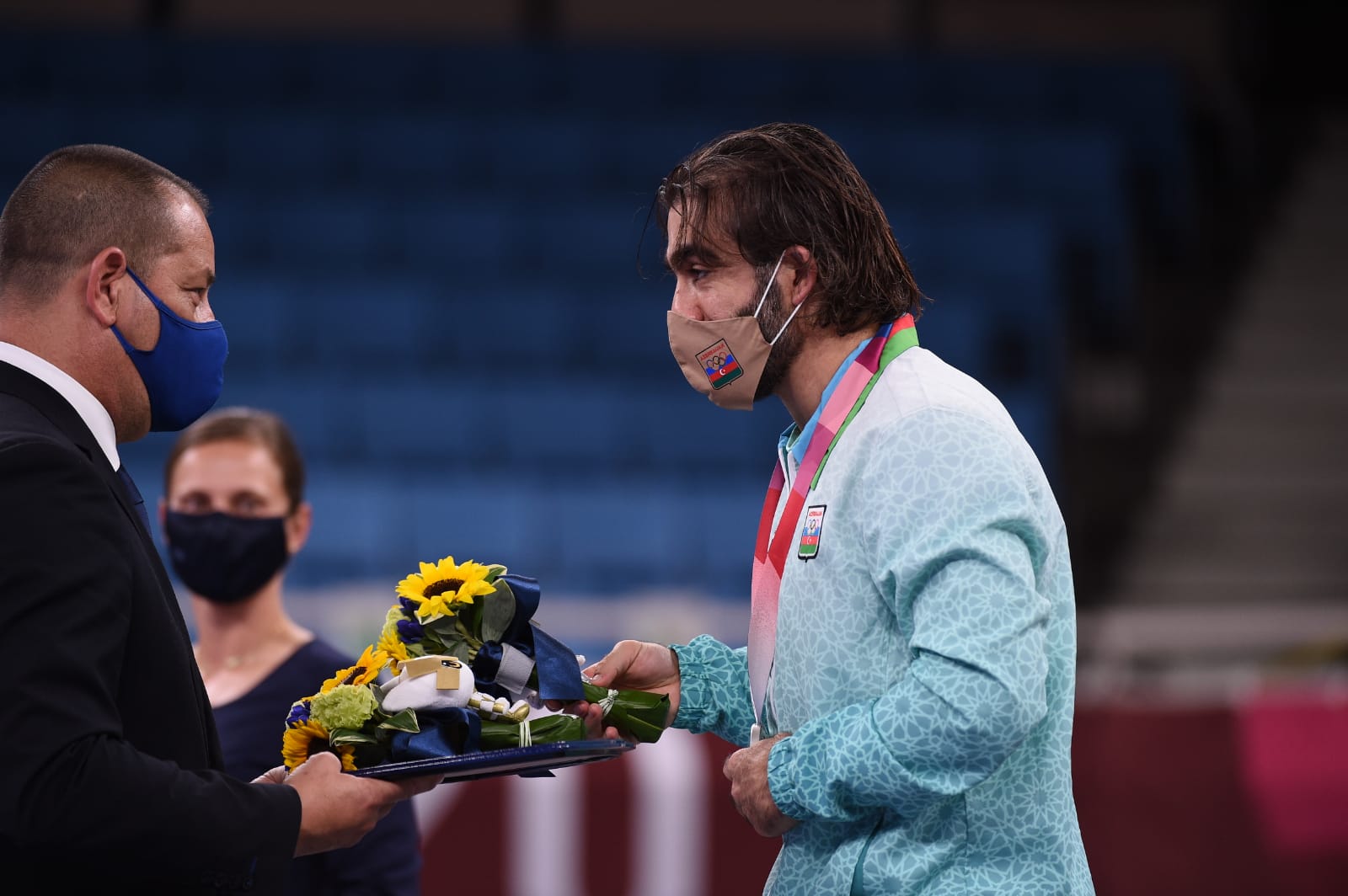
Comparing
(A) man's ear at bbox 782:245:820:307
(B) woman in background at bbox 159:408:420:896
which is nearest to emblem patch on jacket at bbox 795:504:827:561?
(A) man's ear at bbox 782:245:820:307

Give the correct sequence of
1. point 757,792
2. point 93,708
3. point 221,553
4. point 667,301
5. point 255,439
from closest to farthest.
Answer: point 93,708
point 757,792
point 221,553
point 255,439
point 667,301

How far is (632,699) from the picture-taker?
2150mm

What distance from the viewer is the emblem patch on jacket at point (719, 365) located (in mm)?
2033

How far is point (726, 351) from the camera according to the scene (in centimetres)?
203

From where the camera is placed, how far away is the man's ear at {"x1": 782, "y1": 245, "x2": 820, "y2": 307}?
198cm

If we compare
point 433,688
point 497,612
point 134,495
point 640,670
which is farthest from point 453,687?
point 134,495

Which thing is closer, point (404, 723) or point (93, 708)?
point (93, 708)

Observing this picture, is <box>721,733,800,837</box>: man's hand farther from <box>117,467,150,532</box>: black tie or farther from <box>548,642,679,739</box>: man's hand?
<box>117,467,150,532</box>: black tie

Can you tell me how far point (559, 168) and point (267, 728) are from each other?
731 cm

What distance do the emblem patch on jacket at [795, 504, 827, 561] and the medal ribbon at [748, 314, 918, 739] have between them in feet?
0.11

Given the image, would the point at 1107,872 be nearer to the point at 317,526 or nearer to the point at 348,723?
the point at 348,723

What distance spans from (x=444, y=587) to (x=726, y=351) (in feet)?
1.65

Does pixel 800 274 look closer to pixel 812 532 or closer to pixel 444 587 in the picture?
pixel 812 532

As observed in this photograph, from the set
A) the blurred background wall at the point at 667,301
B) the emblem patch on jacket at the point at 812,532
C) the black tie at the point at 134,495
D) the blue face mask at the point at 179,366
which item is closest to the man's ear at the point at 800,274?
the emblem patch on jacket at the point at 812,532
